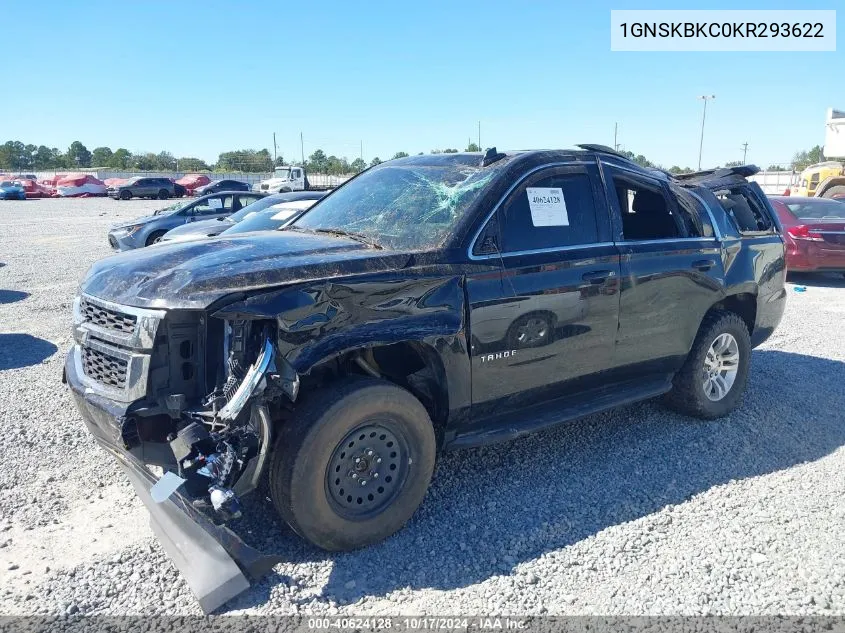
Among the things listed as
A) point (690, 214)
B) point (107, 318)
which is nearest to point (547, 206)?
point (690, 214)

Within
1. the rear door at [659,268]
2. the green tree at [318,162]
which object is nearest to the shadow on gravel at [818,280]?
the rear door at [659,268]

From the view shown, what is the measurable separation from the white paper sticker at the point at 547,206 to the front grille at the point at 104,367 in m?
2.42

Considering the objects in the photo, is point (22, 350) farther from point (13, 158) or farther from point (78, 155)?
point (78, 155)

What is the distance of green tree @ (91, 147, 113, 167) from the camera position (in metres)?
91.6

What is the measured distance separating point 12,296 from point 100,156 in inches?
3694

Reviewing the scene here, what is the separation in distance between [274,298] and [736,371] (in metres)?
3.95

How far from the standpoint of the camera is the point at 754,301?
565cm

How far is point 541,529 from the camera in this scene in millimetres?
3727

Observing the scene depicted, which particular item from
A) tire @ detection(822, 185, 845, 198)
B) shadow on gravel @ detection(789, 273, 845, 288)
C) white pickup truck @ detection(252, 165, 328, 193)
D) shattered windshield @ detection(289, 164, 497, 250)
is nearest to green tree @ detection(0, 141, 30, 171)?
white pickup truck @ detection(252, 165, 328, 193)

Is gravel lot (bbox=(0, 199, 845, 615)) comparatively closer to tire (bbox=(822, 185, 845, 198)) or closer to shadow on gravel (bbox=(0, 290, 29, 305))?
shadow on gravel (bbox=(0, 290, 29, 305))

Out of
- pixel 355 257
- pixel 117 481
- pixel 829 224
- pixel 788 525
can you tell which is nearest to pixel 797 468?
pixel 788 525

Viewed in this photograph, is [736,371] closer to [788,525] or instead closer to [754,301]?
[754,301]

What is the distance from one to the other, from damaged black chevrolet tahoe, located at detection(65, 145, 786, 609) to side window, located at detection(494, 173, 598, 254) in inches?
0.5

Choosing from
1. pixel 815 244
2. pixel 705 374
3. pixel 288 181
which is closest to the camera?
pixel 705 374
